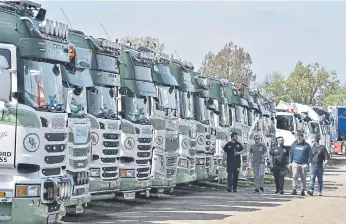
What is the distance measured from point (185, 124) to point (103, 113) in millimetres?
5420

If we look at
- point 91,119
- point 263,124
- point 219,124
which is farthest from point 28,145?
point 263,124

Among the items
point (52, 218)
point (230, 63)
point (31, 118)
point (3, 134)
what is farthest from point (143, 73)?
point (230, 63)

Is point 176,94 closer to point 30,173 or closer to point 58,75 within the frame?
point 58,75

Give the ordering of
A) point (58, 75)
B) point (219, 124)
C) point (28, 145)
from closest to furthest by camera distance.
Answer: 1. point (28, 145)
2. point (58, 75)
3. point (219, 124)

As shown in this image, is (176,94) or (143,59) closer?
(143,59)

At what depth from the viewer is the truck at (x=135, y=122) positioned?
18.4 metres

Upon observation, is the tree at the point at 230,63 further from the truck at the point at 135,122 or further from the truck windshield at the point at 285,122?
the truck at the point at 135,122

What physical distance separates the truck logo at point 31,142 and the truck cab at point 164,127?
27.1 feet

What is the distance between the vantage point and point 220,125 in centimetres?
2745

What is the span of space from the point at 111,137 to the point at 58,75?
4.25 m

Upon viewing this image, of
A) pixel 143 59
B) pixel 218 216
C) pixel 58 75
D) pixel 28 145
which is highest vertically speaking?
pixel 143 59

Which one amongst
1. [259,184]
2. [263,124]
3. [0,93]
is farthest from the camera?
[263,124]

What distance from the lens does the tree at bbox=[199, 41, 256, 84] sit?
88062mm

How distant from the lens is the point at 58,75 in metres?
13.1
